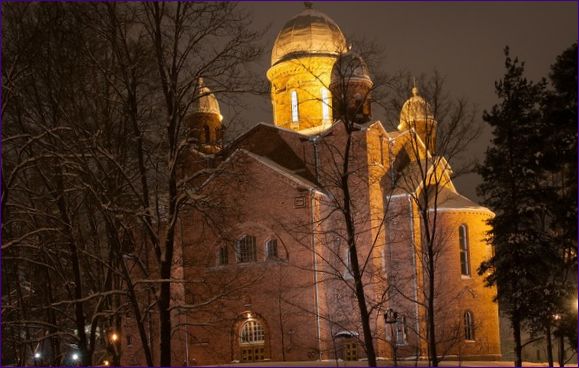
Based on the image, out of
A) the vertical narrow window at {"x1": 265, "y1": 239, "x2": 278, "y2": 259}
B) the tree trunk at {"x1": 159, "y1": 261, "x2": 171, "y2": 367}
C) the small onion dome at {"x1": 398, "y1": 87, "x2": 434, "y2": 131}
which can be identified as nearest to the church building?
the vertical narrow window at {"x1": 265, "y1": 239, "x2": 278, "y2": 259}

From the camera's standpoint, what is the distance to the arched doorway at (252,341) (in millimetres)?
33875

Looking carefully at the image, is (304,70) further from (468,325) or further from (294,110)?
(468,325)

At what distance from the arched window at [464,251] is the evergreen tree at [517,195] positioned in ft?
39.9

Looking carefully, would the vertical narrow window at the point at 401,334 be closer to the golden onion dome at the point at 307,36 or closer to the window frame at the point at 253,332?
the window frame at the point at 253,332

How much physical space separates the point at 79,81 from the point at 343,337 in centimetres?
1827

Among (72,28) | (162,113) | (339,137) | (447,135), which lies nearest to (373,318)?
(339,137)

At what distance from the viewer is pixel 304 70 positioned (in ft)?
136

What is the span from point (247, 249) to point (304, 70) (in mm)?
11283

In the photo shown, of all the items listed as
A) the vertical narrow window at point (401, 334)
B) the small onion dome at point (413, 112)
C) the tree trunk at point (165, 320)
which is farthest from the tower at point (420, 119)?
the tree trunk at point (165, 320)

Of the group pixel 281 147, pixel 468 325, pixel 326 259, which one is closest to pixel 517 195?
pixel 326 259

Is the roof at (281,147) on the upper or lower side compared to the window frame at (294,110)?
lower

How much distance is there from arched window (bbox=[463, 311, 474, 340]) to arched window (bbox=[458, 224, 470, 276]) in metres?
1.87

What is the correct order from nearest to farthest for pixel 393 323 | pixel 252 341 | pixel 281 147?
pixel 393 323, pixel 252 341, pixel 281 147

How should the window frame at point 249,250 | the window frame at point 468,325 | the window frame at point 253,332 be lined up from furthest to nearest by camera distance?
the window frame at point 468,325 → the window frame at point 249,250 → the window frame at point 253,332
